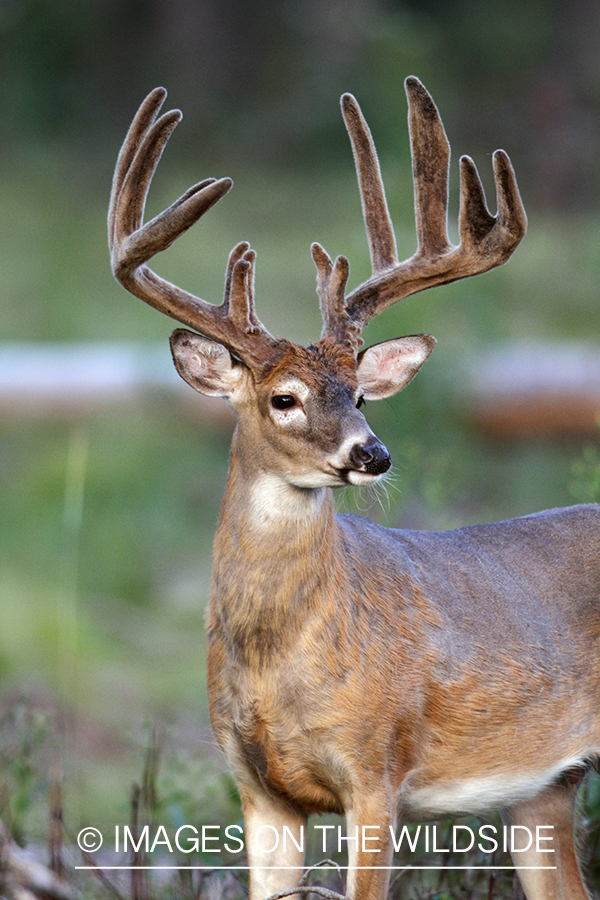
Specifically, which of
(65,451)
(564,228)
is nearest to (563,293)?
(564,228)

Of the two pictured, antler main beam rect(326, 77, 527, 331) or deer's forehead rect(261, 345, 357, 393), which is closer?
deer's forehead rect(261, 345, 357, 393)

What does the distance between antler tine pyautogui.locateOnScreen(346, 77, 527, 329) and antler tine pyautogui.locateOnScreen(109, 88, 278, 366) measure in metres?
0.32

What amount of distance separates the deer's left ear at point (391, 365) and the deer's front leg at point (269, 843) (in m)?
1.12

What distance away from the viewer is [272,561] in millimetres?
3832

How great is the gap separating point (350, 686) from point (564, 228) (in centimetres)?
1333

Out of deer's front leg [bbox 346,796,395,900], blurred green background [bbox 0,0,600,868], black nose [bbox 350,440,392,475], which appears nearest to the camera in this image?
black nose [bbox 350,440,392,475]

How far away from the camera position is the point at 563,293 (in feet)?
46.6

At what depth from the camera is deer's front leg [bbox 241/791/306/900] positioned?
397 cm

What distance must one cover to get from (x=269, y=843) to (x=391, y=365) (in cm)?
132

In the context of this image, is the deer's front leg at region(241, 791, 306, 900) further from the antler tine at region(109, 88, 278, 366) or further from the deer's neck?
the antler tine at region(109, 88, 278, 366)

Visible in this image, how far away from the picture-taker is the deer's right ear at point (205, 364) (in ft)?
12.6

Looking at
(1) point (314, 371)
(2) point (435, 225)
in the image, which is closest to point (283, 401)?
(1) point (314, 371)

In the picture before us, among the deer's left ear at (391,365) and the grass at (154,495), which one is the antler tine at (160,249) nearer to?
the deer's left ear at (391,365)

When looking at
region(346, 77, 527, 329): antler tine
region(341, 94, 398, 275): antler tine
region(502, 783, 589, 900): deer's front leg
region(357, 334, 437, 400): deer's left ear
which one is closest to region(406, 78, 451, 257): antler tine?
region(346, 77, 527, 329): antler tine
